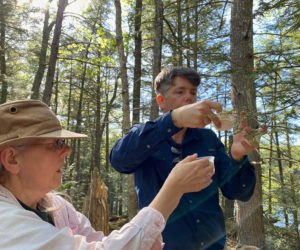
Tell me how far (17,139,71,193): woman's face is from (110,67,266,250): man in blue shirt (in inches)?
20.6

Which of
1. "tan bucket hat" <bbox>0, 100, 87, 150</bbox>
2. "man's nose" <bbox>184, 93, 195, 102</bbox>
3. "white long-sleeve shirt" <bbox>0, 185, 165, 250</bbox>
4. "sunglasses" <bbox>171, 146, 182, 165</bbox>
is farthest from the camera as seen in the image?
"man's nose" <bbox>184, 93, 195, 102</bbox>

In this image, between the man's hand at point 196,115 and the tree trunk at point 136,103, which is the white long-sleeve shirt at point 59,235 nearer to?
the man's hand at point 196,115

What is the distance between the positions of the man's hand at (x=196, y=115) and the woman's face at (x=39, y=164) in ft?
2.68

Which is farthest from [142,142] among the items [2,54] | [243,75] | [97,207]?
[2,54]

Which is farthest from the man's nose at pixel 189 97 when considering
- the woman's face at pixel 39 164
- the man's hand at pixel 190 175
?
the woman's face at pixel 39 164

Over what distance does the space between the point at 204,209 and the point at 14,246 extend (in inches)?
53.4

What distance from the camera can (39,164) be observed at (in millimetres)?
1382

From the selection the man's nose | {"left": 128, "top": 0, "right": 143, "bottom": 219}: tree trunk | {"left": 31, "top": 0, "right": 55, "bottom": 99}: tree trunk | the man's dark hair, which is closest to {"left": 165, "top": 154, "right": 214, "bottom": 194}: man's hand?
the man's nose

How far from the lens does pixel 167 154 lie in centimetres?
201

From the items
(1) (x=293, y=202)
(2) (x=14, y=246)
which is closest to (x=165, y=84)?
(2) (x=14, y=246)

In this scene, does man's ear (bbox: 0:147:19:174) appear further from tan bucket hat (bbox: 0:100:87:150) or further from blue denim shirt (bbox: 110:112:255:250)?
blue denim shirt (bbox: 110:112:255:250)

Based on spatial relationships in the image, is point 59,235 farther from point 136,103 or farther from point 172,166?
point 136,103

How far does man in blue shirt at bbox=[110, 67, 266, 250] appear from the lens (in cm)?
168

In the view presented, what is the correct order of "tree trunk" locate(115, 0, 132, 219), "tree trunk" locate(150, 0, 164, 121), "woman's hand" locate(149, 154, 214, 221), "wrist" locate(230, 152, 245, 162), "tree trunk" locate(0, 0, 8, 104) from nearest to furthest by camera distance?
"woman's hand" locate(149, 154, 214, 221), "wrist" locate(230, 152, 245, 162), "tree trunk" locate(150, 0, 164, 121), "tree trunk" locate(115, 0, 132, 219), "tree trunk" locate(0, 0, 8, 104)
